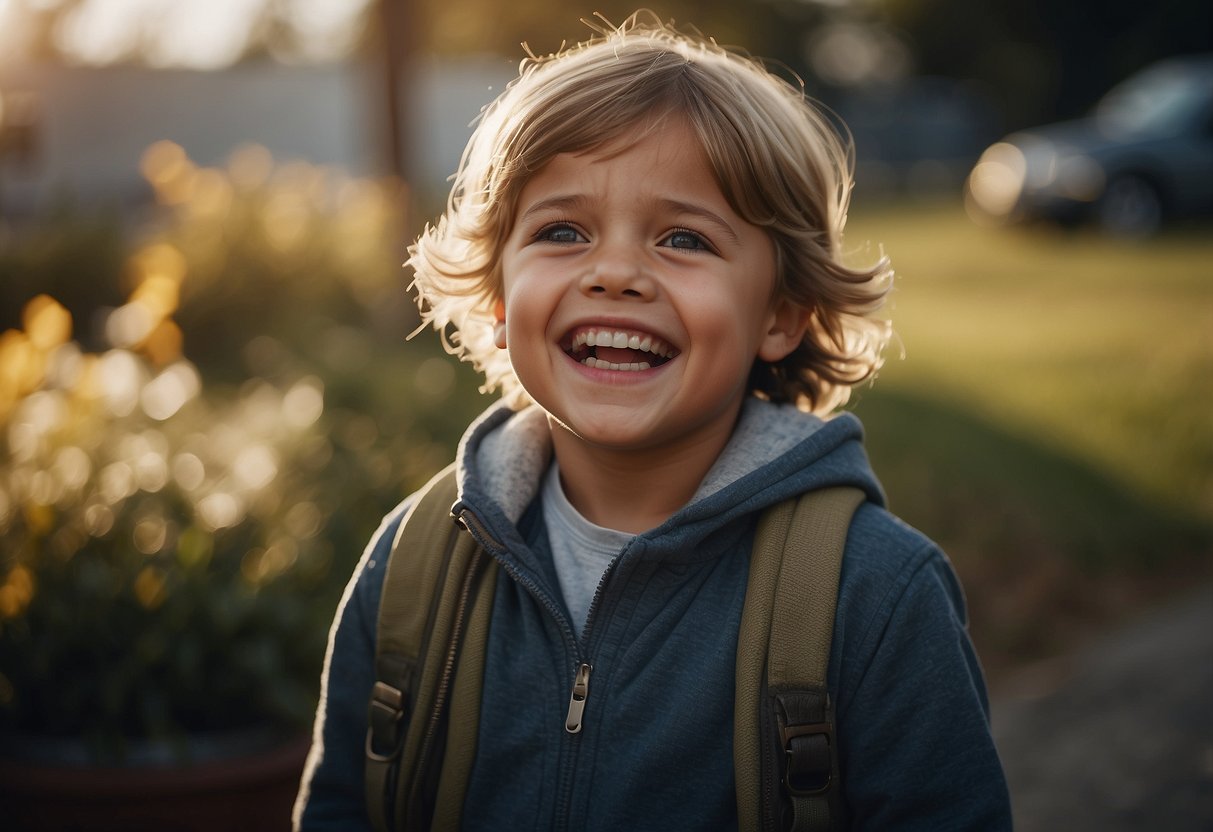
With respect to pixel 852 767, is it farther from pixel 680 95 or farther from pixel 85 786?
pixel 85 786

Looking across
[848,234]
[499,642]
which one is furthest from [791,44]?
[499,642]

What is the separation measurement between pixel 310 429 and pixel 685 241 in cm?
293

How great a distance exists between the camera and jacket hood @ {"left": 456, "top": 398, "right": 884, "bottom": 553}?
1.84 metres

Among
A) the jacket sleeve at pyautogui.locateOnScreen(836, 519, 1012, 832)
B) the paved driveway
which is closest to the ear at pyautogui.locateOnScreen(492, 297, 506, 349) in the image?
the jacket sleeve at pyautogui.locateOnScreen(836, 519, 1012, 832)

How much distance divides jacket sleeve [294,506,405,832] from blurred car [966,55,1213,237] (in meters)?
13.5

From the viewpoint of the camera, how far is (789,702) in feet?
5.50

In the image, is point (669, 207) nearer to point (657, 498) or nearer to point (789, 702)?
point (657, 498)

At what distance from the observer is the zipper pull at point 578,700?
5.96 ft

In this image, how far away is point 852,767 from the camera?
1.76m

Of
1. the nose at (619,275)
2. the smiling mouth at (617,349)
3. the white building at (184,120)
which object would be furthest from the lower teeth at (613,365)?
the white building at (184,120)

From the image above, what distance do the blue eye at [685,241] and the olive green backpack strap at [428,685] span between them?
0.63 metres

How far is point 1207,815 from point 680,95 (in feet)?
8.29

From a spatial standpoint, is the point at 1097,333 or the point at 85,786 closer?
the point at 85,786

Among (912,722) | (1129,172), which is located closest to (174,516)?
(912,722)
